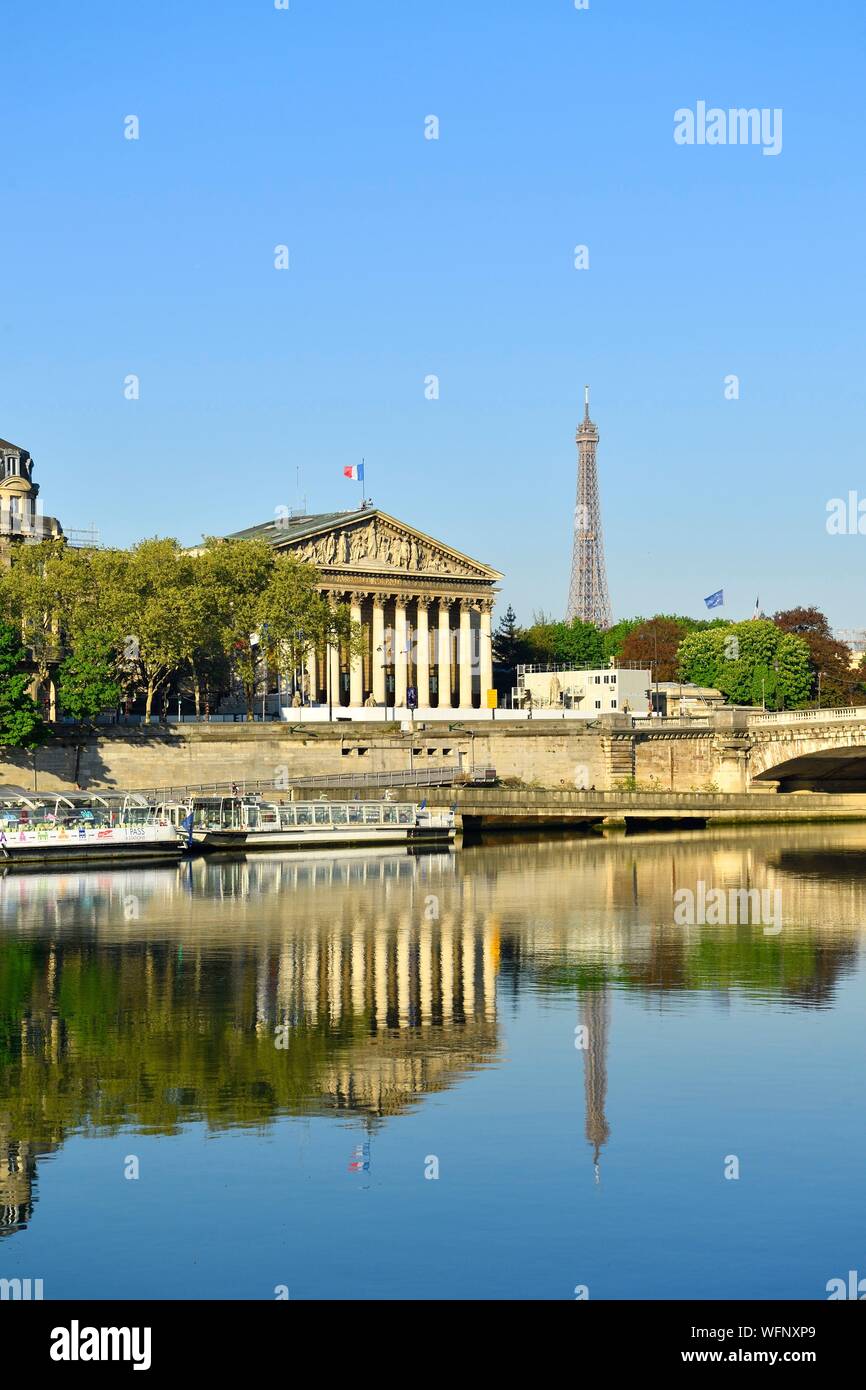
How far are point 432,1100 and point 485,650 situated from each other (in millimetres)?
117539

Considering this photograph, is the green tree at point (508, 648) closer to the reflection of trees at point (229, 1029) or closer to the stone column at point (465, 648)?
the stone column at point (465, 648)

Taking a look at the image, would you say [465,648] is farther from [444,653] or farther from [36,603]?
[36,603]

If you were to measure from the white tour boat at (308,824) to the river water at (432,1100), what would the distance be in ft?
71.8

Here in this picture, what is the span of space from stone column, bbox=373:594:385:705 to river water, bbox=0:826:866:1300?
79.5 metres

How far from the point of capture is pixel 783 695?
5915 inches

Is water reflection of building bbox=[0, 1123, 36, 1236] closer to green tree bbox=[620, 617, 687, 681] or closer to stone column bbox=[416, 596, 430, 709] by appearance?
stone column bbox=[416, 596, 430, 709]

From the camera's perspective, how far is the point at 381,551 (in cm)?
14125

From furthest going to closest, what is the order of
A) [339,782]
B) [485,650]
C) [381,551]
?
[485,650]
[381,551]
[339,782]

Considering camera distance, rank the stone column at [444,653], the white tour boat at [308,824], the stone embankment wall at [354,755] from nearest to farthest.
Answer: the white tour boat at [308,824]
the stone embankment wall at [354,755]
the stone column at [444,653]

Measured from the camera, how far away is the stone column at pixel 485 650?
15012 centimetres

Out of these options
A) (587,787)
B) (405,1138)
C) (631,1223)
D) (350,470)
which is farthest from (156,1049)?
(350,470)

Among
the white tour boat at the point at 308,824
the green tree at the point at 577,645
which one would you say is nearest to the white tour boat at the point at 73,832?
the white tour boat at the point at 308,824
